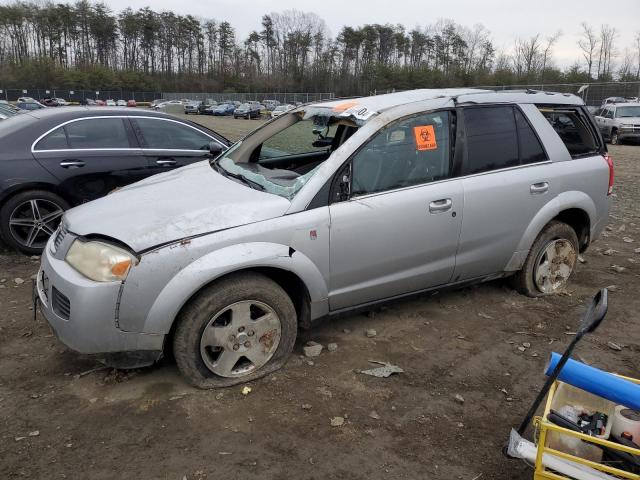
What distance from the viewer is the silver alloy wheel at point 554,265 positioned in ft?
15.3

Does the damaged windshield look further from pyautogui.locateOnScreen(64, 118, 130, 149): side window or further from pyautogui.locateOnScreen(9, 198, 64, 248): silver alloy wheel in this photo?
pyautogui.locateOnScreen(9, 198, 64, 248): silver alloy wheel

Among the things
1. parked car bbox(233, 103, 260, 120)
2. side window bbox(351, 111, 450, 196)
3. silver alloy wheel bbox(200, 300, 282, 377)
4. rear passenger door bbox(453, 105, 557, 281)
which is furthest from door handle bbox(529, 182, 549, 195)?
parked car bbox(233, 103, 260, 120)

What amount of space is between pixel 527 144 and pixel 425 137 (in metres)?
1.07

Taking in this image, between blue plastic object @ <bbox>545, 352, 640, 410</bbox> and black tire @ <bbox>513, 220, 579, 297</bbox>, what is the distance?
2465mm

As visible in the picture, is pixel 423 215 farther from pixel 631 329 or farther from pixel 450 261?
pixel 631 329

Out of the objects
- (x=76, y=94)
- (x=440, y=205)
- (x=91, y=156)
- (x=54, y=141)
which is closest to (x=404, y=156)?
(x=440, y=205)

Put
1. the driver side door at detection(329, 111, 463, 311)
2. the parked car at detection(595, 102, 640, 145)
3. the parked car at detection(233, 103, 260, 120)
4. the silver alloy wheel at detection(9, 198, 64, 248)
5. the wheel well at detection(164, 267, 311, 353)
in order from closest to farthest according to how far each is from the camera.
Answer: the wheel well at detection(164, 267, 311, 353)
the driver side door at detection(329, 111, 463, 311)
the silver alloy wheel at detection(9, 198, 64, 248)
the parked car at detection(595, 102, 640, 145)
the parked car at detection(233, 103, 260, 120)

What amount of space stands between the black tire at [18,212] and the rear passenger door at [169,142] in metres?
1.11

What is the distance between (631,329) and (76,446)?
4.11m

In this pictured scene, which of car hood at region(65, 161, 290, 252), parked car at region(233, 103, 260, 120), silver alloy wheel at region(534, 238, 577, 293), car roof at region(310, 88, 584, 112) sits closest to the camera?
car hood at region(65, 161, 290, 252)

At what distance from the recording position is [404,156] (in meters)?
3.78

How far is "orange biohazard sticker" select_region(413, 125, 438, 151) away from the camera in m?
3.84

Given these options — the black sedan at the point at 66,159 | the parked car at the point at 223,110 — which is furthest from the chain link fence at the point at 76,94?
the black sedan at the point at 66,159

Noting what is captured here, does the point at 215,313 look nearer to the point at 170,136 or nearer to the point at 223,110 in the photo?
the point at 170,136
